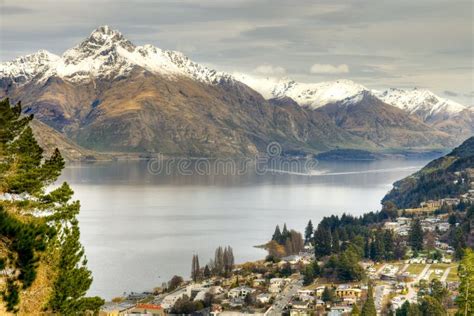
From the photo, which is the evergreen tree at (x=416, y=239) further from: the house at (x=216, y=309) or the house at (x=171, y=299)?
the house at (x=216, y=309)

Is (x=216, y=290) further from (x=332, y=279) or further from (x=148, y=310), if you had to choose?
(x=332, y=279)

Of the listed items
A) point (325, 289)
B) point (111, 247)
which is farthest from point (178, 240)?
point (325, 289)

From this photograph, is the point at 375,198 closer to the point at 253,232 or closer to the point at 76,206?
the point at 253,232

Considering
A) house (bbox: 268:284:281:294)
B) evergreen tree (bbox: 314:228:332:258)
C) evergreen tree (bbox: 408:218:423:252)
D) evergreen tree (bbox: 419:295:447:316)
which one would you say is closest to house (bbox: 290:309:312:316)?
house (bbox: 268:284:281:294)

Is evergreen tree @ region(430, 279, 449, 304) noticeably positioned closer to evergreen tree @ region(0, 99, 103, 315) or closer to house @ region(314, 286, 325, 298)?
house @ region(314, 286, 325, 298)

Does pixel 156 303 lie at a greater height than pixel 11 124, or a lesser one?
lesser

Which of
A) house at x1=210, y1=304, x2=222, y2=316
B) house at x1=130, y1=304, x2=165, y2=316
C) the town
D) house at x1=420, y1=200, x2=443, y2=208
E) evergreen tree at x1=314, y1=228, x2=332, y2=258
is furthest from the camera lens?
house at x1=420, y1=200, x2=443, y2=208
